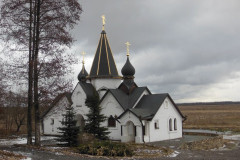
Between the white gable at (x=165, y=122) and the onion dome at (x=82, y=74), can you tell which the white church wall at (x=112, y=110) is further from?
the onion dome at (x=82, y=74)

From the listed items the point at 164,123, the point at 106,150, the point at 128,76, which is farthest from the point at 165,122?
the point at 106,150

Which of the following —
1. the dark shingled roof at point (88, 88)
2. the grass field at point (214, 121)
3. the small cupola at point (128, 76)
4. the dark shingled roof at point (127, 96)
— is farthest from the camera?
the grass field at point (214, 121)

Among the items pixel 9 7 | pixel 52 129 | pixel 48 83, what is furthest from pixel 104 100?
pixel 9 7

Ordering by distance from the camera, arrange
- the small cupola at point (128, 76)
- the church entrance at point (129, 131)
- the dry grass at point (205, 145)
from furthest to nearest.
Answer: the small cupola at point (128, 76), the church entrance at point (129, 131), the dry grass at point (205, 145)

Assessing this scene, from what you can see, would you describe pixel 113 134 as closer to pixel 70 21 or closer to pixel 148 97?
pixel 148 97

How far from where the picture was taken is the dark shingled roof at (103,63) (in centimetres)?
3098

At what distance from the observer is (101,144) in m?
16.6

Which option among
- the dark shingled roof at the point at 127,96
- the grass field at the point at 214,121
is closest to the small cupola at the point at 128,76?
the dark shingled roof at the point at 127,96

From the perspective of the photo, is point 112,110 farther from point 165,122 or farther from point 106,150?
point 106,150

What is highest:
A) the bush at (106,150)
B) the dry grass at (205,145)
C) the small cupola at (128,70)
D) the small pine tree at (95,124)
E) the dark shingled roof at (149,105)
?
the small cupola at (128,70)

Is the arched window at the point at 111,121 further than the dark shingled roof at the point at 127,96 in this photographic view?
Yes

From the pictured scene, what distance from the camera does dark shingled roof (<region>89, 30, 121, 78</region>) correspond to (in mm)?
30984

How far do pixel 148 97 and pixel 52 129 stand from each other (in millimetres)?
12132

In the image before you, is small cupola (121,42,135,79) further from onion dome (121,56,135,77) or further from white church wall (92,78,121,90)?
white church wall (92,78,121,90)
